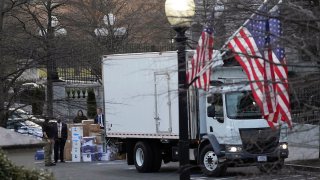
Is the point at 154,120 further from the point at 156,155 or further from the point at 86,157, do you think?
the point at 86,157

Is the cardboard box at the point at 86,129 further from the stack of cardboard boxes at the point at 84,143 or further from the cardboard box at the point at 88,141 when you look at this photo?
the cardboard box at the point at 88,141

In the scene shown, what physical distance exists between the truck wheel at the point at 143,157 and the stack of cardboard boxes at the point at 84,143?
5.42 meters

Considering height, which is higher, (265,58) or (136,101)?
(136,101)

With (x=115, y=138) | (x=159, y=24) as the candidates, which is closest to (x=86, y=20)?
(x=115, y=138)

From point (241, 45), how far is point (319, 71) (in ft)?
2.25

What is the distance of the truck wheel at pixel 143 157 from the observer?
761 inches

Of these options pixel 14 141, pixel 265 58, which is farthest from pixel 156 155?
pixel 265 58

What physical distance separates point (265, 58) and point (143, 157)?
15.4 m

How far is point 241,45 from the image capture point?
469 cm

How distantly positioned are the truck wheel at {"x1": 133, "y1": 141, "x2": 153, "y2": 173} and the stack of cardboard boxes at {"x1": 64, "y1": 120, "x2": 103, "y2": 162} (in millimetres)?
5418

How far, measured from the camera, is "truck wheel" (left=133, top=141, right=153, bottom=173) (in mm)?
19328

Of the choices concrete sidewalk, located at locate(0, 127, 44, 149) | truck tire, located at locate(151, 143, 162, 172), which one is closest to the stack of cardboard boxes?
truck tire, located at locate(151, 143, 162, 172)

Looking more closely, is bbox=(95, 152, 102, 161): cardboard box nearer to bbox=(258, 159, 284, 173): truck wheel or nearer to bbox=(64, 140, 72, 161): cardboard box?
bbox=(64, 140, 72, 161): cardboard box

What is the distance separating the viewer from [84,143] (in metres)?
25.1
